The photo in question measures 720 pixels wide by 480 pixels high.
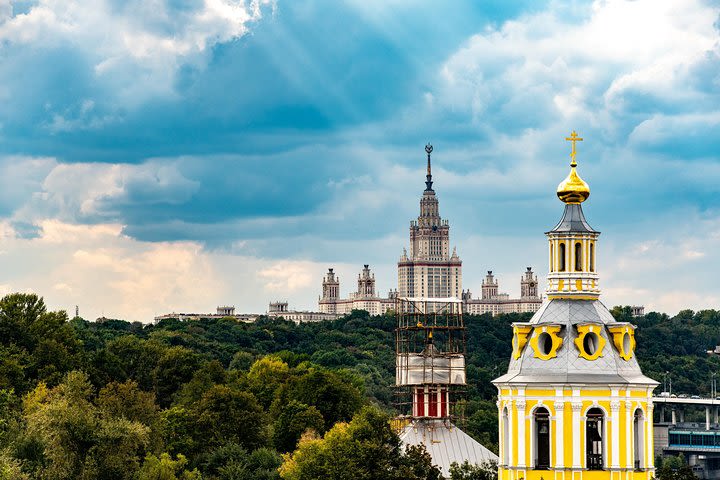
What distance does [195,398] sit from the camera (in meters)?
133

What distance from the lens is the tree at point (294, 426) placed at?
120500 millimetres

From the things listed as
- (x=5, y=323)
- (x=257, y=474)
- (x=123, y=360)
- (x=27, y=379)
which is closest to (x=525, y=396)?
(x=257, y=474)

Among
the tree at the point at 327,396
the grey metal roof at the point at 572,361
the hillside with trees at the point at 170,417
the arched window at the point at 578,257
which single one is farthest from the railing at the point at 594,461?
the tree at the point at 327,396

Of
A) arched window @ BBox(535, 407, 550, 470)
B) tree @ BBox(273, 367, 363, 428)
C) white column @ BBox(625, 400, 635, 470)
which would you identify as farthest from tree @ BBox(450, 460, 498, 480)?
tree @ BBox(273, 367, 363, 428)

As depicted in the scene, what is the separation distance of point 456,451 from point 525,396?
31.6m

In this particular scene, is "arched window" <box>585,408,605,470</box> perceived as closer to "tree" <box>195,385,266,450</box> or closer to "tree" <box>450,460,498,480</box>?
"tree" <box>450,460,498,480</box>

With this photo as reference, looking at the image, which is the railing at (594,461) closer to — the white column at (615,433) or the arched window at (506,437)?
the white column at (615,433)

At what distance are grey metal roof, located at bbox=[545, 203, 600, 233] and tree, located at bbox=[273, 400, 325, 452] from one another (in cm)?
4426

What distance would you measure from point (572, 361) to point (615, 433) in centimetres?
326

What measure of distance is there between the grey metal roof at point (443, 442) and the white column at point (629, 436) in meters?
28.6

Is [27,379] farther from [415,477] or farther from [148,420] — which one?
[415,477]

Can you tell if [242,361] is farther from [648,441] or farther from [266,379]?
[648,441]

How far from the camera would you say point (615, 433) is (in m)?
73.5

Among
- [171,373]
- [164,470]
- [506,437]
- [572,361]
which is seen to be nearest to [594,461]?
[506,437]
